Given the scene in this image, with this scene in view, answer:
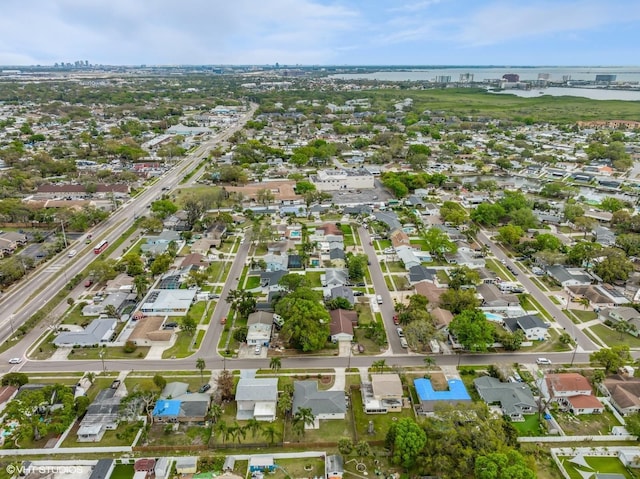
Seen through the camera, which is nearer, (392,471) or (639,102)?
(392,471)

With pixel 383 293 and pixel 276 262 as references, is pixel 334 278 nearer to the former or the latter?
pixel 383 293

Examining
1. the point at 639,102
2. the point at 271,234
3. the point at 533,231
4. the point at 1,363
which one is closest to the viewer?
the point at 1,363

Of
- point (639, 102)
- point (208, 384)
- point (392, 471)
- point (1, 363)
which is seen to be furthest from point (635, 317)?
point (639, 102)

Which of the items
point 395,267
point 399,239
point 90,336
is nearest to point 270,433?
point 90,336

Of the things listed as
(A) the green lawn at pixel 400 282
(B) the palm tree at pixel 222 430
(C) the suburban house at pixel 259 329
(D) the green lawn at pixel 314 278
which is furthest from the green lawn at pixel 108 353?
(A) the green lawn at pixel 400 282

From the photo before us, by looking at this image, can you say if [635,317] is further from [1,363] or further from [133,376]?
[1,363]

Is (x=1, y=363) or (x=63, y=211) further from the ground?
(x=63, y=211)

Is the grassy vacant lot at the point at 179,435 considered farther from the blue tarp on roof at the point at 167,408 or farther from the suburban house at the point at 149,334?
the suburban house at the point at 149,334

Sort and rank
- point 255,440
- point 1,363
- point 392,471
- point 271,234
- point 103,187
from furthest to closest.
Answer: point 103,187 < point 271,234 < point 1,363 < point 255,440 < point 392,471
